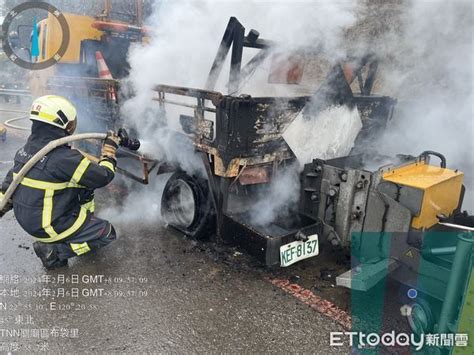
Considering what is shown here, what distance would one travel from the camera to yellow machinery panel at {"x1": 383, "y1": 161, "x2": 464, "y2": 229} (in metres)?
2.98

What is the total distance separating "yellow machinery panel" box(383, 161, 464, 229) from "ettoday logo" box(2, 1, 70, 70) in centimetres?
575

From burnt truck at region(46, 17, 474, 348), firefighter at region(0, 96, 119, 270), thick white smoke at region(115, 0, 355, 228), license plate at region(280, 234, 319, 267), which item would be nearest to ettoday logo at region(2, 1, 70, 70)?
thick white smoke at region(115, 0, 355, 228)

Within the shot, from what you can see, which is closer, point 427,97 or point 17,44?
point 427,97

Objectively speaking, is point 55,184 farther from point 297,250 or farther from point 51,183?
point 297,250

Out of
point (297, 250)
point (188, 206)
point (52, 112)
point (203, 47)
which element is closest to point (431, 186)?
point (297, 250)

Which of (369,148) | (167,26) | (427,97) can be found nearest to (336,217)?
(369,148)

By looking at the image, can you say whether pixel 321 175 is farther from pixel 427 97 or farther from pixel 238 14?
pixel 427 97

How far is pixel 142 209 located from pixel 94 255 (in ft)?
4.41

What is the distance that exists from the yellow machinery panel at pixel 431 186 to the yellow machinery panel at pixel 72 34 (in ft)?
18.4

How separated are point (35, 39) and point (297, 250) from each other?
6642mm

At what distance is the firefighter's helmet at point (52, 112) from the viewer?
327 cm

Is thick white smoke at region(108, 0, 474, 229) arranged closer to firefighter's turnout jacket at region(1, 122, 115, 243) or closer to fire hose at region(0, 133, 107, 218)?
firefighter's turnout jacket at region(1, 122, 115, 243)

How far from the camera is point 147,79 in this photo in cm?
456

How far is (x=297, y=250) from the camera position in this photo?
342cm
